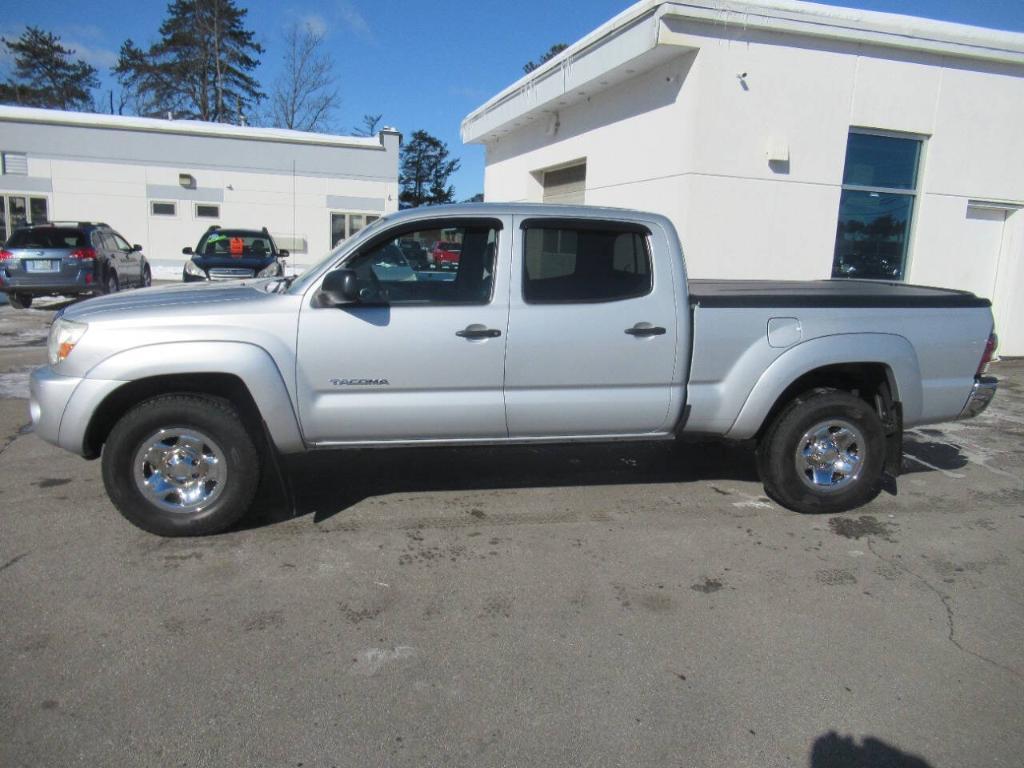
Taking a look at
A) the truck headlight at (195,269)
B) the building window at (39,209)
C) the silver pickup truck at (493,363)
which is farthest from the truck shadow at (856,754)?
the building window at (39,209)

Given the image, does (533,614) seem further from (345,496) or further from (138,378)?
(138,378)

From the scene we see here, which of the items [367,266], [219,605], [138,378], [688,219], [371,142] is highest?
[371,142]

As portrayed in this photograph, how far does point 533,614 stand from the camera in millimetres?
3574

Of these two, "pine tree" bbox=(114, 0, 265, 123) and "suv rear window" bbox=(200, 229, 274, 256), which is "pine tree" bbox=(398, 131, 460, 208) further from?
"suv rear window" bbox=(200, 229, 274, 256)

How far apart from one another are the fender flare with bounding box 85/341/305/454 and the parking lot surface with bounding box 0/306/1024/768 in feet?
2.59

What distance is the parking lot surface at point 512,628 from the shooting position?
2.70 meters

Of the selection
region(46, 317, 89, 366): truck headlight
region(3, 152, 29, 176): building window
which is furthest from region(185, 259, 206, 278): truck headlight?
region(3, 152, 29, 176): building window

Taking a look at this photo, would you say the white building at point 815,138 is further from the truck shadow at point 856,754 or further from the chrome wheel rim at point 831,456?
the truck shadow at point 856,754

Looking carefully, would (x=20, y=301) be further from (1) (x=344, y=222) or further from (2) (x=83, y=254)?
(1) (x=344, y=222)

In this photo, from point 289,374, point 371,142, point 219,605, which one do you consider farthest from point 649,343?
point 371,142

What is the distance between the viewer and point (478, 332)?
437 centimetres

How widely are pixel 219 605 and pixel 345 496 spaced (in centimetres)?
157

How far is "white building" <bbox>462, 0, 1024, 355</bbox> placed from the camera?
9695mm

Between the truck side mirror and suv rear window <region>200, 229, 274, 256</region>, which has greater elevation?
suv rear window <region>200, 229, 274, 256</region>
